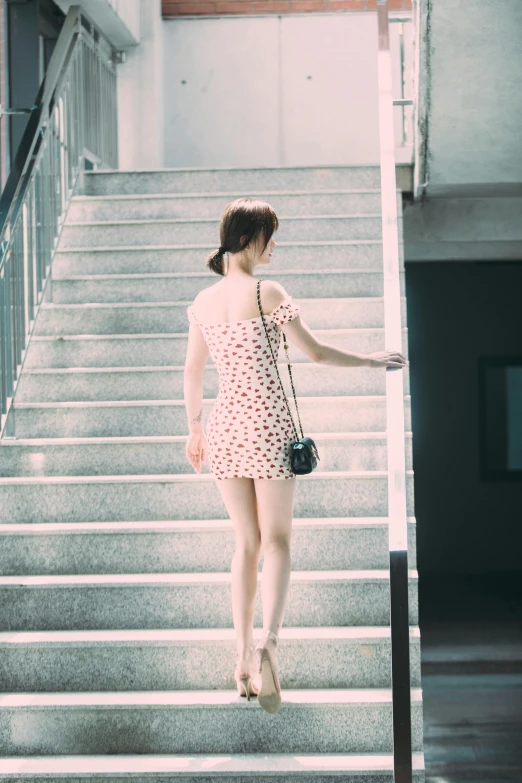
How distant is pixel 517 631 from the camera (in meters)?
5.77

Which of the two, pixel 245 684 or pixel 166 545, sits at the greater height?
pixel 166 545

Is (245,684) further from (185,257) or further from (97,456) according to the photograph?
(185,257)

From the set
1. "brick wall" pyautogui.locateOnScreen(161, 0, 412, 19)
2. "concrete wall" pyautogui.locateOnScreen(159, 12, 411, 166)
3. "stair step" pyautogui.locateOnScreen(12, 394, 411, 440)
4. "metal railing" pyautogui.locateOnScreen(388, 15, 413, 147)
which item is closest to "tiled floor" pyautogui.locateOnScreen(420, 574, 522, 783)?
"stair step" pyautogui.locateOnScreen(12, 394, 411, 440)

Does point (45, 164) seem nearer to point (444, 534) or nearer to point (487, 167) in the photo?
point (487, 167)

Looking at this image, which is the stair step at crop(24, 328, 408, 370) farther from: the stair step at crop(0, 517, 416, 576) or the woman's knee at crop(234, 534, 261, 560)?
the woman's knee at crop(234, 534, 261, 560)

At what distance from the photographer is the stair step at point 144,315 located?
13.4ft

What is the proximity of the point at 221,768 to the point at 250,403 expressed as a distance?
0.98 meters

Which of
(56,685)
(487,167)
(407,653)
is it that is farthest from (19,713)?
(487,167)

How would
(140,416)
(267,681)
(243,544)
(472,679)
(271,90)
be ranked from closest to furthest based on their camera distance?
1. (267,681)
2. (243,544)
3. (140,416)
4. (472,679)
5. (271,90)

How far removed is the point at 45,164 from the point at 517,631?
3959 millimetres

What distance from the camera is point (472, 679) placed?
Result: 4.84 m

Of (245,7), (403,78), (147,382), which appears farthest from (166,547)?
(245,7)

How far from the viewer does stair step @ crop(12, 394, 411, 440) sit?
3.58 meters

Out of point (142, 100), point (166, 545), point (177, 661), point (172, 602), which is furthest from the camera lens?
point (142, 100)
